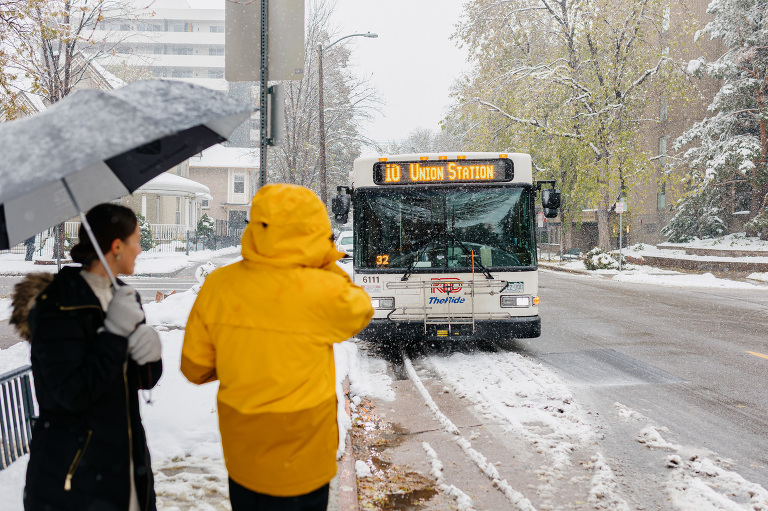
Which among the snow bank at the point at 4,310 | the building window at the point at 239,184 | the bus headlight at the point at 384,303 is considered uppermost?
the building window at the point at 239,184

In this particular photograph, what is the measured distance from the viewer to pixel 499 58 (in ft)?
99.9

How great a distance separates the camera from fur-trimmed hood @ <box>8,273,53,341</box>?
2275mm

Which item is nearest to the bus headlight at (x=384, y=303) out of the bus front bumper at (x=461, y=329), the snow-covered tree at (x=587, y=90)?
the bus front bumper at (x=461, y=329)

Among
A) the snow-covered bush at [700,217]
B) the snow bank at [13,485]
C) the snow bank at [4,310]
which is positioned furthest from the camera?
the snow-covered bush at [700,217]

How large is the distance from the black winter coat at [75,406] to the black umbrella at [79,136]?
279mm

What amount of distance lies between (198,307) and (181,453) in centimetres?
274

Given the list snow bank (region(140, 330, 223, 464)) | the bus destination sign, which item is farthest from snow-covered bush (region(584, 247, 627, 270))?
snow bank (region(140, 330, 223, 464))

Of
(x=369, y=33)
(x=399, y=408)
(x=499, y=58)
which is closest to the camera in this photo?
(x=399, y=408)

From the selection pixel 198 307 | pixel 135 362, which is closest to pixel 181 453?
pixel 135 362

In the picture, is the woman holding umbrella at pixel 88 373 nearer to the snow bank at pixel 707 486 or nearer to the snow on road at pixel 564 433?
the snow on road at pixel 564 433

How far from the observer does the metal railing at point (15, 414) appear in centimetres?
415

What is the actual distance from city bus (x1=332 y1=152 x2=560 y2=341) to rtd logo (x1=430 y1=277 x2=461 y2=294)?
0.01 meters

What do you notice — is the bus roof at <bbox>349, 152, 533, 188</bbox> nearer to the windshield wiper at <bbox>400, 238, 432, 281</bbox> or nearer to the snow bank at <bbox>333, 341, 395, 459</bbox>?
the windshield wiper at <bbox>400, 238, 432, 281</bbox>

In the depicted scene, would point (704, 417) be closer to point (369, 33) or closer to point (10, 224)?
point (10, 224)
